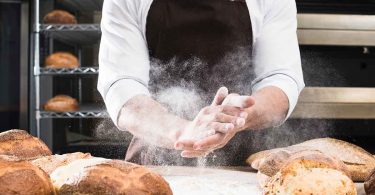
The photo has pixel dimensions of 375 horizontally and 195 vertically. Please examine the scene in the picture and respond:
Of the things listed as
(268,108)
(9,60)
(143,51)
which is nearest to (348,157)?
(268,108)

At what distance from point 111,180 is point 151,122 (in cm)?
74

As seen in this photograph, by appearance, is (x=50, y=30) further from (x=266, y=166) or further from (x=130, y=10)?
(x=266, y=166)

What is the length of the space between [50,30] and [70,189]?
2.03 meters

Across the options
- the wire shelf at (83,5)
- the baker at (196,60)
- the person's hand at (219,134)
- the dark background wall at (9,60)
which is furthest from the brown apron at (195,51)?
the dark background wall at (9,60)

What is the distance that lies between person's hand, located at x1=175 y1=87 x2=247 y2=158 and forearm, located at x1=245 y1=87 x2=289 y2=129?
29cm

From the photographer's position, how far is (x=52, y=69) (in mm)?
2930

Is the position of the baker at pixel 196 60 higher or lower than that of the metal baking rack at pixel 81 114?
higher

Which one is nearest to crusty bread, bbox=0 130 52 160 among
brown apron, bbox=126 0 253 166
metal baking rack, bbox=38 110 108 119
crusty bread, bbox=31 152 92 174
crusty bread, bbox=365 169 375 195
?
crusty bread, bbox=31 152 92 174

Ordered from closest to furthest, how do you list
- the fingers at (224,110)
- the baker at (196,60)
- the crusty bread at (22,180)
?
the crusty bread at (22,180) → the fingers at (224,110) → the baker at (196,60)

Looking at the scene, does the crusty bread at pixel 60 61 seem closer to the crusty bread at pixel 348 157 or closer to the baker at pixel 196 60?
the baker at pixel 196 60

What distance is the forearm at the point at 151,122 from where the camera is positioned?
5.41 feet

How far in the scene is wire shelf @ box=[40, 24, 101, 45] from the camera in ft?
9.45

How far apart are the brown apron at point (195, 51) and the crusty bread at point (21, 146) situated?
58 centimetres

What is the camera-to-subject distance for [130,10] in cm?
200
